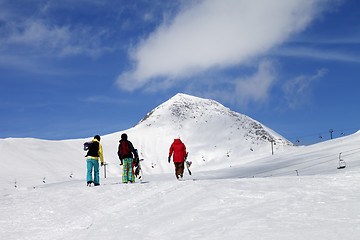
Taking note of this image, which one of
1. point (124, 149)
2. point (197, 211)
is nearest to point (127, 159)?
point (124, 149)

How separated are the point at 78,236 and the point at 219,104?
106 metres

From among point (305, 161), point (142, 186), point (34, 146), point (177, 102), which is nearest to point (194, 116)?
point (177, 102)

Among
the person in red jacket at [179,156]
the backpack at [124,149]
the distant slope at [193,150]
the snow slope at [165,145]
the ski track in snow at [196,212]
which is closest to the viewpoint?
the ski track in snow at [196,212]

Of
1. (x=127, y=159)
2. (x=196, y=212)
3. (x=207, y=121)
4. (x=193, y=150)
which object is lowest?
(x=196, y=212)

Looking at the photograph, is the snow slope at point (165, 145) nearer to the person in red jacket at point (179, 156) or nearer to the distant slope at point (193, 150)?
the distant slope at point (193, 150)

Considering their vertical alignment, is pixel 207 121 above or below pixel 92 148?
above

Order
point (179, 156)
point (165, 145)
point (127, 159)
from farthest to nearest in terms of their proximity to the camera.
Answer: point (165, 145)
point (179, 156)
point (127, 159)

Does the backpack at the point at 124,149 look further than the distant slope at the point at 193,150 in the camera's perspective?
No

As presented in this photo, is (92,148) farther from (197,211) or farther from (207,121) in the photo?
(207,121)

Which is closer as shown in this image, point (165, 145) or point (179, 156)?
point (179, 156)

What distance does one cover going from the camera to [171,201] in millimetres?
8484

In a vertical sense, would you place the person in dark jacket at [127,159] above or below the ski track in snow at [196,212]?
above

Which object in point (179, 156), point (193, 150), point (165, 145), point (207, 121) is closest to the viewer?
point (179, 156)

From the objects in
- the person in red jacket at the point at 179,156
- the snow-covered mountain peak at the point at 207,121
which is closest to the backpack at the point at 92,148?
the person in red jacket at the point at 179,156
